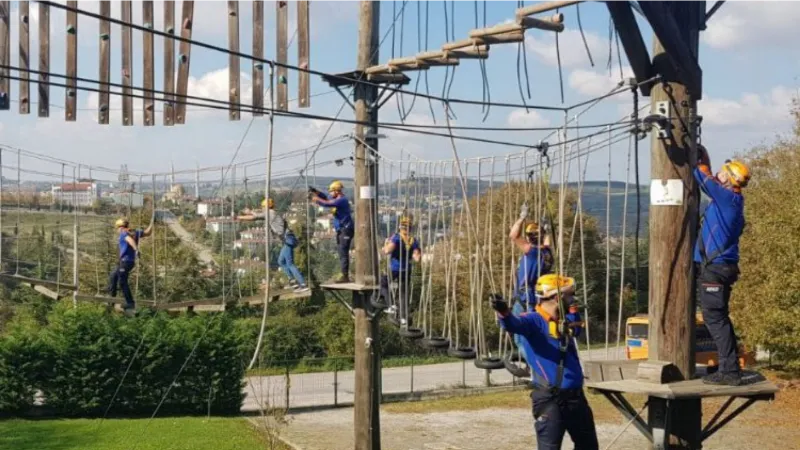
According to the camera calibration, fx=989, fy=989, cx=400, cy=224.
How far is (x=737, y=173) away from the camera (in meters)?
6.24

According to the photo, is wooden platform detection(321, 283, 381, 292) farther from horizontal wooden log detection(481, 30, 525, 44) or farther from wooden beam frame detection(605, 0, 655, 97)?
wooden beam frame detection(605, 0, 655, 97)

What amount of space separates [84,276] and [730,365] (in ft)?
70.8

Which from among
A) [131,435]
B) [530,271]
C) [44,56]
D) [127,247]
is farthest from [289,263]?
[131,435]

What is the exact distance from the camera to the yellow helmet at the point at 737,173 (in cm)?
620

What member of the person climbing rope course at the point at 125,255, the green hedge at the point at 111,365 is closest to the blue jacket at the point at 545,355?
the person climbing rope course at the point at 125,255

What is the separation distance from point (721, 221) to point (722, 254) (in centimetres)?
21

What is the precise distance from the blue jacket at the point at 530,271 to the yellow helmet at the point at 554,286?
54.5 inches

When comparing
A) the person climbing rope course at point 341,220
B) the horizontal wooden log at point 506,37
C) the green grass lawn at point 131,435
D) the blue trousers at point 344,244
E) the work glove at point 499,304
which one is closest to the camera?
Answer: the work glove at point 499,304

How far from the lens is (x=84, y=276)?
25.2m

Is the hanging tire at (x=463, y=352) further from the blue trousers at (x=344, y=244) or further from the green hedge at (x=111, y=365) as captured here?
the green hedge at (x=111, y=365)

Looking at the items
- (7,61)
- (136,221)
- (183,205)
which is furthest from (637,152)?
(136,221)

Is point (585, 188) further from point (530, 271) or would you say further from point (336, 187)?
point (336, 187)

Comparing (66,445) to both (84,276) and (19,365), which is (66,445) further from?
(84,276)

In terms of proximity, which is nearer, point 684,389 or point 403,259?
point 684,389
